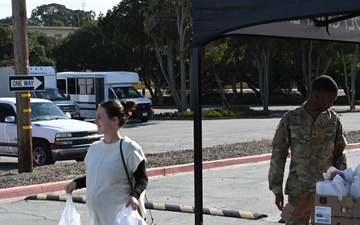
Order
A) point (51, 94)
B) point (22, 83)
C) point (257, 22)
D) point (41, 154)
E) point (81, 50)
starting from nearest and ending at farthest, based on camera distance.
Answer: point (257, 22) < point (22, 83) < point (41, 154) < point (51, 94) < point (81, 50)

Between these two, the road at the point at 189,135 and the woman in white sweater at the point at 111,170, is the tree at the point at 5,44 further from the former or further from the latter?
the woman in white sweater at the point at 111,170

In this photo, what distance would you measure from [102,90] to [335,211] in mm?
31553

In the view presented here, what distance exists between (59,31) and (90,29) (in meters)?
65.2

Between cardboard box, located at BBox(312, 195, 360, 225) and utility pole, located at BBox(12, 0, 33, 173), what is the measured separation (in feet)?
34.9

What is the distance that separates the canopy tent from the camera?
495 cm

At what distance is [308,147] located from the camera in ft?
18.1

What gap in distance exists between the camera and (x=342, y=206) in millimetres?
4375

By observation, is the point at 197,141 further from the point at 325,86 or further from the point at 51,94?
the point at 51,94

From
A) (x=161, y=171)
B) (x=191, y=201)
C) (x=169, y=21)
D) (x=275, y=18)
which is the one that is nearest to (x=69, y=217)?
(x=275, y=18)

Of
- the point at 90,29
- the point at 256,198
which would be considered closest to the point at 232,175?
the point at 256,198

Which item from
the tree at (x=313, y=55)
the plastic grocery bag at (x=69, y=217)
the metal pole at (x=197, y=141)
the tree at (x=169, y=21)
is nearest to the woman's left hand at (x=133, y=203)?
the plastic grocery bag at (x=69, y=217)

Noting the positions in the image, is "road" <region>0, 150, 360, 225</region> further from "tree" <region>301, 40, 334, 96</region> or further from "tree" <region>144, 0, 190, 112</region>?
"tree" <region>301, 40, 334, 96</region>

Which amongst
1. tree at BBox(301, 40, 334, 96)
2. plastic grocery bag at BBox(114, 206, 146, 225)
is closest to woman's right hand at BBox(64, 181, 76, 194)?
plastic grocery bag at BBox(114, 206, 146, 225)

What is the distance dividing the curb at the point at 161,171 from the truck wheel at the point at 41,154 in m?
3.38
